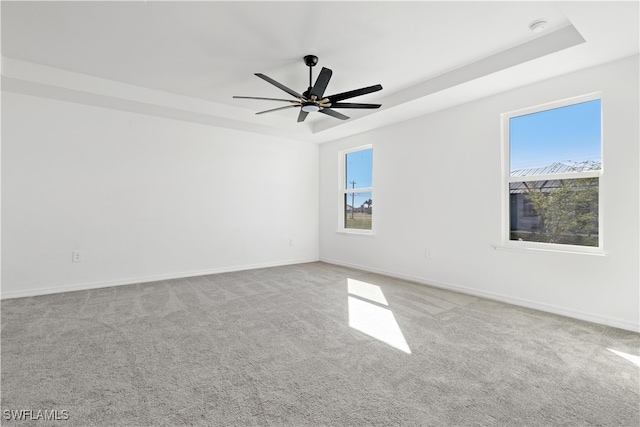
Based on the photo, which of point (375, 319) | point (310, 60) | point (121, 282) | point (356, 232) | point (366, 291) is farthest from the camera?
point (356, 232)

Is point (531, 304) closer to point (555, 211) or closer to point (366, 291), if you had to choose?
point (555, 211)

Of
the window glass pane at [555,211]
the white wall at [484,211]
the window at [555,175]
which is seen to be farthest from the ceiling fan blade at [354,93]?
the window glass pane at [555,211]

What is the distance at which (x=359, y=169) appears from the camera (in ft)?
18.1

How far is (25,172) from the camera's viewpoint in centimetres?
352

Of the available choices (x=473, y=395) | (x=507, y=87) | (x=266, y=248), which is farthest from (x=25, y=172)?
(x=507, y=87)

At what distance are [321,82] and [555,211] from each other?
108 inches

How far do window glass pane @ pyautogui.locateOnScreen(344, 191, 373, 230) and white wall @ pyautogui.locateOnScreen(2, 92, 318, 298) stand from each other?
107 cm

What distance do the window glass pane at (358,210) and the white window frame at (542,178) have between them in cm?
213

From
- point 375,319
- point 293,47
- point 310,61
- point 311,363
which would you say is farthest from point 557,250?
point 293,47

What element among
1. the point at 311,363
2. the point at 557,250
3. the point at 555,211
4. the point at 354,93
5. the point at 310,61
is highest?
the point at 310,61

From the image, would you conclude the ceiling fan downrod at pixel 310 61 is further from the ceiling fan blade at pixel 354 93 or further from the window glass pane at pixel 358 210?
the window glass pane at pixel 358 210

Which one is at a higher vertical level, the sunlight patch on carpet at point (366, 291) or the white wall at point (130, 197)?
the white wall at point (130, 197)

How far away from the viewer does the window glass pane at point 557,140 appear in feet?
9.56

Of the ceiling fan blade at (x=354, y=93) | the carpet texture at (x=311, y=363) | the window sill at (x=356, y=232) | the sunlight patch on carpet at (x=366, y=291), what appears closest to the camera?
the carpet texture at (x=311, y=363)
